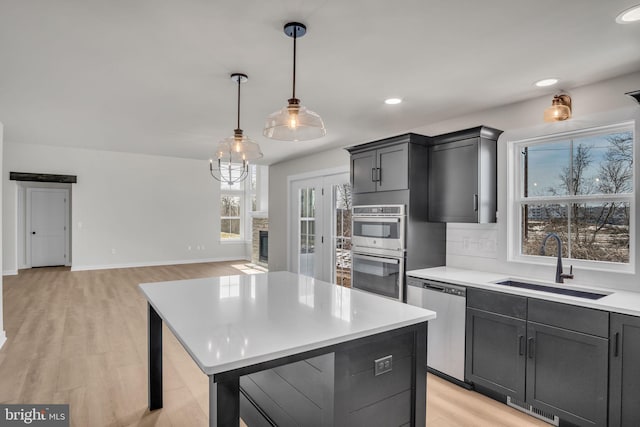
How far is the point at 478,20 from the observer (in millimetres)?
2076

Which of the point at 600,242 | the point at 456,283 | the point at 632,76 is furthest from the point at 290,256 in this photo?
the point at 632,76

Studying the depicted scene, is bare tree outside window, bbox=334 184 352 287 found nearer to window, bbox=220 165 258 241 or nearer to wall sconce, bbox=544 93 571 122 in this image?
wall sconce, bbox=544 93 571 122

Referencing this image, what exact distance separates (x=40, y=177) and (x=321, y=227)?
5773 mm

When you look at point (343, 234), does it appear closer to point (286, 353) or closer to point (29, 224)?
point (286, 353)

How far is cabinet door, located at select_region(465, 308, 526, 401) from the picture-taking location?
263 cm

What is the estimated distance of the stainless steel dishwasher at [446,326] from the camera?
9.89 ft

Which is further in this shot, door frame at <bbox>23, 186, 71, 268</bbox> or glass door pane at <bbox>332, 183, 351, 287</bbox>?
door frame at <bbox>23, 186, 71, 268</bbox>


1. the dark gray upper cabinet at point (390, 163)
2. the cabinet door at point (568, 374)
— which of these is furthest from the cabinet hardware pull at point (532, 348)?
the dark gray upper cabinet at point (390, 163)

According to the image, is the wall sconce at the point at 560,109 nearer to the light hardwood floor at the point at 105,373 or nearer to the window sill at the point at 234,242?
the light hardwood floor at the point at 105,373

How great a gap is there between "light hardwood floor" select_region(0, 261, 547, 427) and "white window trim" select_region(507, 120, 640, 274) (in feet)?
4.25

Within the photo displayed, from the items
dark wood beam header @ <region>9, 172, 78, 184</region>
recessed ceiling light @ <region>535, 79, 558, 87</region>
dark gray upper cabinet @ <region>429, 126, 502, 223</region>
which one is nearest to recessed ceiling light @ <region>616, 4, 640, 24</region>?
recessed ceiling light @ <region>535, 79, 558, 87</region>

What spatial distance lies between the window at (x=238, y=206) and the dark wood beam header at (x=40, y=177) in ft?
11.7

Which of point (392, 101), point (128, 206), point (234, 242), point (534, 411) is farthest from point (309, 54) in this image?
point (234, 242)

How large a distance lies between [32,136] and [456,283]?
22.4 feet
